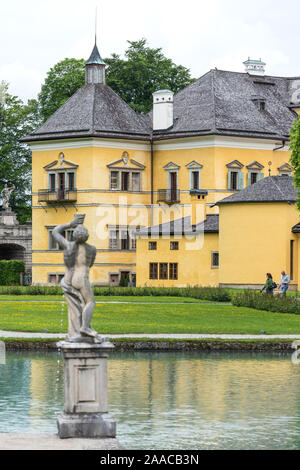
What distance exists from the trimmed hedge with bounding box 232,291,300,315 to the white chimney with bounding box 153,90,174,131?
98.8ft

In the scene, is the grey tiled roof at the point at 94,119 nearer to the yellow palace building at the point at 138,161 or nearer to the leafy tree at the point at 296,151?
the yellow palace building at the point at 138,161

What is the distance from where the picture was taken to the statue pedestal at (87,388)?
16.6 metres

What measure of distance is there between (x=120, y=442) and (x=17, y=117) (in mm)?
75048

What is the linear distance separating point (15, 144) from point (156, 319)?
52.6 meters

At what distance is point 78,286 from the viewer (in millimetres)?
17359

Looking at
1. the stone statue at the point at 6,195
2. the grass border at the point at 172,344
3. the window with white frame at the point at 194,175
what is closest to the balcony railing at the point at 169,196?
the window with white frame at the point at 194,175

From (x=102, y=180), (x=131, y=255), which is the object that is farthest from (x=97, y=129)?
(x=131, y=255)

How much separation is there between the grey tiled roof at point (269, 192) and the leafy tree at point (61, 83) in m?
27.2

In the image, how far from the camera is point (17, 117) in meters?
90.1

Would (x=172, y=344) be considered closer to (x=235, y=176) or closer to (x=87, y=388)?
(x=87, y=388)

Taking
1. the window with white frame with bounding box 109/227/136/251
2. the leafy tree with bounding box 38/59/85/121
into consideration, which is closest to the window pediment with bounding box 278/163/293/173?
the window with white frame with bounding box 109/227/136/251

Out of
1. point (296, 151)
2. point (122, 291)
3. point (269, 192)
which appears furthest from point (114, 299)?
point (269, 192)

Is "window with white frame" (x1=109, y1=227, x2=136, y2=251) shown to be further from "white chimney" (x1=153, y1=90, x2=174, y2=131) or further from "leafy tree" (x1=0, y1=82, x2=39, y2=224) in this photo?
"leafy tree" (x1=0, y1=82, x2=39, y2=224)

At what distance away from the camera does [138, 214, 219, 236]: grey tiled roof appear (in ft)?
221
